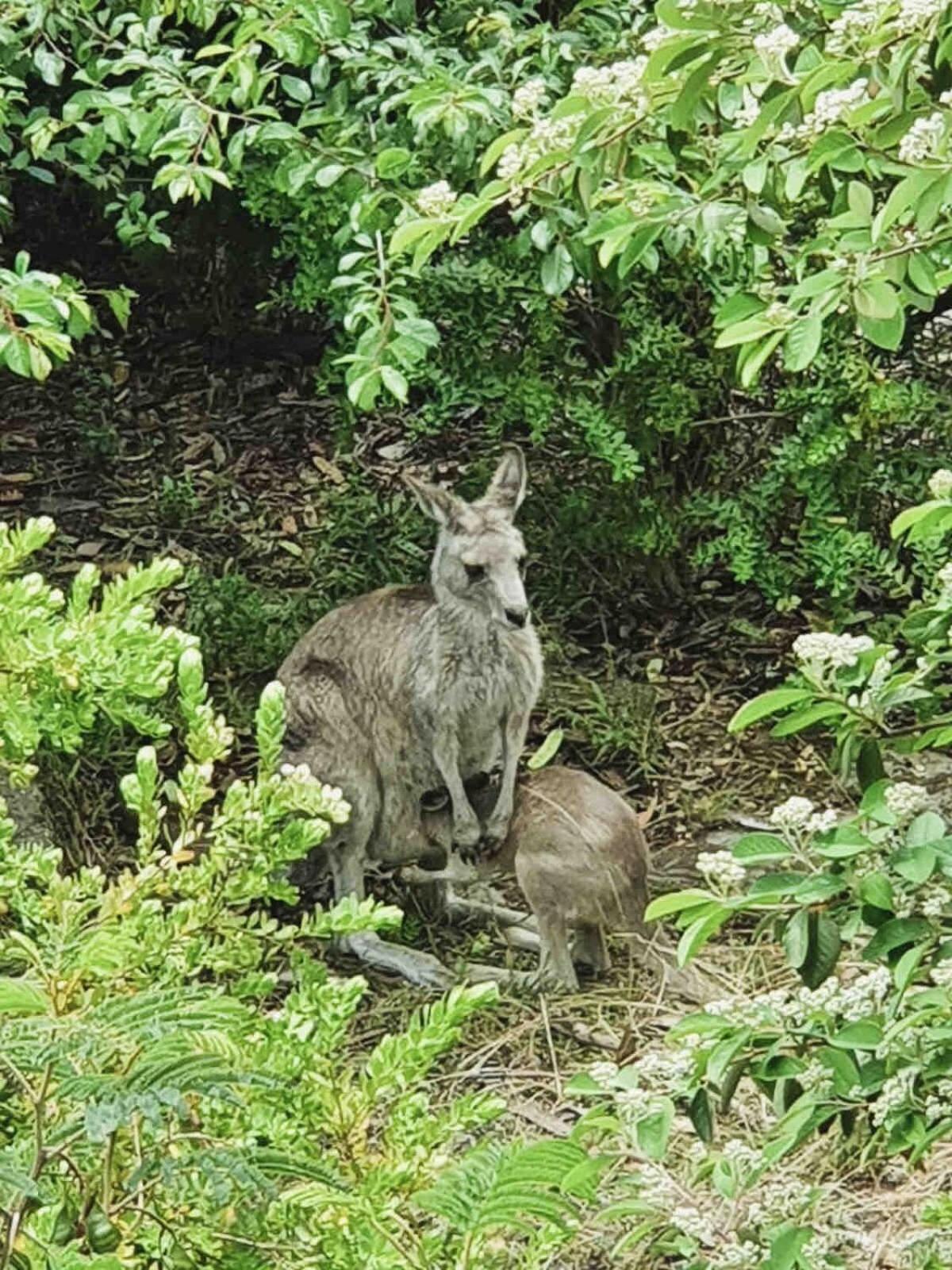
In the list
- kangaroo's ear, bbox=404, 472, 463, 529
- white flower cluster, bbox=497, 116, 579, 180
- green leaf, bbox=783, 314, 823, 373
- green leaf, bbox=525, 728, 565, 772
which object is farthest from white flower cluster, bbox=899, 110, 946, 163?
green leaf, bbox=525, 728, 565, 772

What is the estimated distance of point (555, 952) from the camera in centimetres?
479

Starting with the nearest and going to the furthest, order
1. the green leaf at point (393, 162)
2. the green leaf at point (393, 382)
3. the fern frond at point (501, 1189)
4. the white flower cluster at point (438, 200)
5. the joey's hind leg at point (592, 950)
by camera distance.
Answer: the fern frond at point (501, 1189) < the white flower cluster at point (438, 200) < the green leaf at point (393, 382) < the green leaf at point (393, 162) < the joey's hind leg at point (592, 950)

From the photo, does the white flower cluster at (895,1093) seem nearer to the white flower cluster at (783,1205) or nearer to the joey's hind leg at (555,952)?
the white flower cluster at (783,1205)

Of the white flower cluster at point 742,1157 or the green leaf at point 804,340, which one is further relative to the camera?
the white flower cluster at point 742,1157

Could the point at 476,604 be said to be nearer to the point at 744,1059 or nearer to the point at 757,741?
the point at 757,741

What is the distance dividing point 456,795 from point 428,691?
10.5 inches

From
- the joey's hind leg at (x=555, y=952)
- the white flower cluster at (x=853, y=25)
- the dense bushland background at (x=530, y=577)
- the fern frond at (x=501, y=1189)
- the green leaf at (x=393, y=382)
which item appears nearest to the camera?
the fern frond at (x=501, y=1189)

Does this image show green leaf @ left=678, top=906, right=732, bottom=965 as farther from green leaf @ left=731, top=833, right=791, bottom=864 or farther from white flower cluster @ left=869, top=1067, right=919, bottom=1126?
white flower cluster @ left=869, top=1067, right=919, bottom=1126

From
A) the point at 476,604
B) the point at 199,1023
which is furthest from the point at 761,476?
the point at 199,1023

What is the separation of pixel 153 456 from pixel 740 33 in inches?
194

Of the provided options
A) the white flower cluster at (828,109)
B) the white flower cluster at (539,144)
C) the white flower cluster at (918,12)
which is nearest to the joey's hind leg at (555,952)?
the white flower cluster at (539,144)

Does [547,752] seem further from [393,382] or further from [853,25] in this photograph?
[853,25]

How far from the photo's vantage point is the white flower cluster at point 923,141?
7.42 feet

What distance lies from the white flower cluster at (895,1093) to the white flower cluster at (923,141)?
1.07 m
